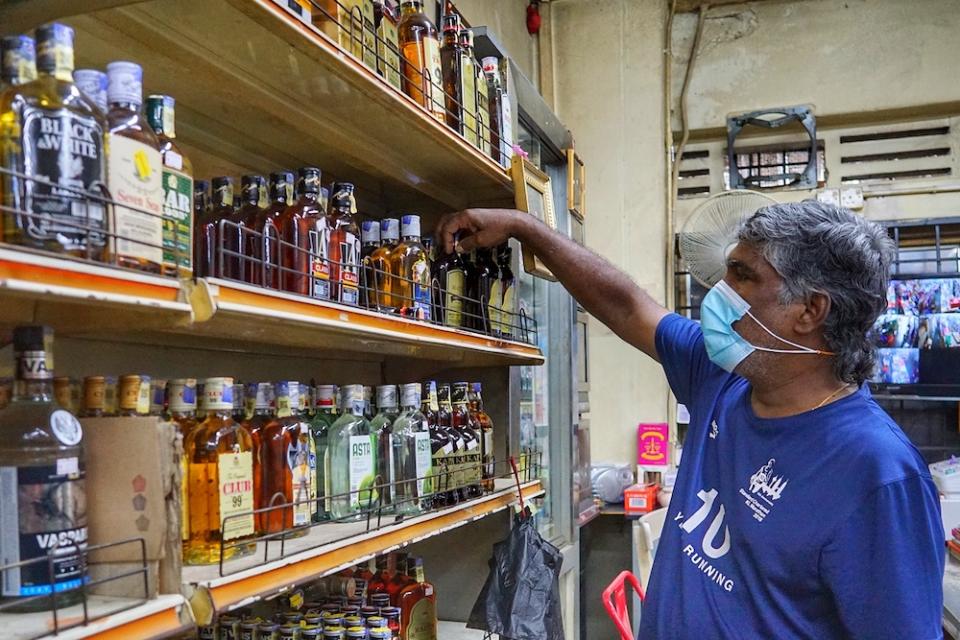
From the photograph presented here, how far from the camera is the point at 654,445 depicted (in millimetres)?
4906

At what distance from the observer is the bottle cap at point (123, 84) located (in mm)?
1134

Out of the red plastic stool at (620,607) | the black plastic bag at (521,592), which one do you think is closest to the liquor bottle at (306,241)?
the black plastic bag at (521,592)

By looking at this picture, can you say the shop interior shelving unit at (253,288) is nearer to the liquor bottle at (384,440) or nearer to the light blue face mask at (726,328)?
the liquor bottle at (384,440)

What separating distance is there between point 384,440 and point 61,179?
1008 mm

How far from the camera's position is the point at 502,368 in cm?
248

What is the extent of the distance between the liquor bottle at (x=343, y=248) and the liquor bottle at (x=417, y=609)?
82cm

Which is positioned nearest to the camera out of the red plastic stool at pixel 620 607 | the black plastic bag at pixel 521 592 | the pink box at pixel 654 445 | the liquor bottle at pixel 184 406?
the liquor bottle at pixel 184 406

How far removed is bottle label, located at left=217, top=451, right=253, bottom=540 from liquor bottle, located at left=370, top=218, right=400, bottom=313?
57cm

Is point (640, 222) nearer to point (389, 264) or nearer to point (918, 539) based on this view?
point (389, 264)

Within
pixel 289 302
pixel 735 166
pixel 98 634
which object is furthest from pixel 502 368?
pixel 735 166

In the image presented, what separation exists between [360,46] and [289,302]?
67 cm

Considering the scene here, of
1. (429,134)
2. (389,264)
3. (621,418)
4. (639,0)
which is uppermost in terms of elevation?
(639,0)

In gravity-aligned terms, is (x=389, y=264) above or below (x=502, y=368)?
above

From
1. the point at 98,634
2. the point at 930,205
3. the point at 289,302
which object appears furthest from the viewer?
the point at 930,205
